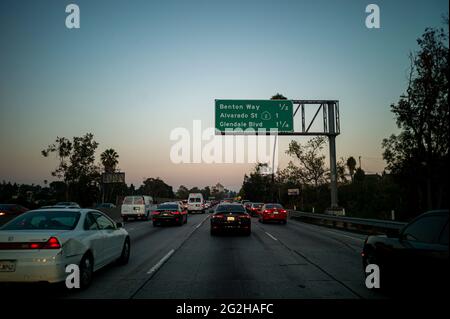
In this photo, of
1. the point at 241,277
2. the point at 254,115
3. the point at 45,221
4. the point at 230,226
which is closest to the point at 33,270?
the point at 45,221

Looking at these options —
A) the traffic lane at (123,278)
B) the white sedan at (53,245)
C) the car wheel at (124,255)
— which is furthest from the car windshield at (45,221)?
the car wheel at (124,255)

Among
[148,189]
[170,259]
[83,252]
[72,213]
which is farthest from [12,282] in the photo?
[148,189]

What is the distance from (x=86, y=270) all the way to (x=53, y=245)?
1.07m

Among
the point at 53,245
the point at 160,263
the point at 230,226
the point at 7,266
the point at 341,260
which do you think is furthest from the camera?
the point at 230,226

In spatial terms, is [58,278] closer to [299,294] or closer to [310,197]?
[299,294]

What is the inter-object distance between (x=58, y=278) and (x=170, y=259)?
4.31 meters

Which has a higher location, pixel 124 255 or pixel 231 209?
pixel 231 209

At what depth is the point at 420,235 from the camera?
5180mm

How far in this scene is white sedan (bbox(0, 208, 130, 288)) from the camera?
5.64 metres

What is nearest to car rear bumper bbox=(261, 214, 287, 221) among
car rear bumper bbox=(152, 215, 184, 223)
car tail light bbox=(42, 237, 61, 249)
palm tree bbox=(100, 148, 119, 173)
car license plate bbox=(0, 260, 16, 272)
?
car rear bumper bbox=(152, 215, 184, 223)

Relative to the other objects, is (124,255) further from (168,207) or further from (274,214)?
(274,214)

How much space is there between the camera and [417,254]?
4895mm

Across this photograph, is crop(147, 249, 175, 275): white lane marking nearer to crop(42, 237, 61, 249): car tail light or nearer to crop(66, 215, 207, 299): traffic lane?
crop(66, 215, 207, 299): traffic lane

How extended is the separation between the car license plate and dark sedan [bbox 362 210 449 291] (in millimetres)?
6152
